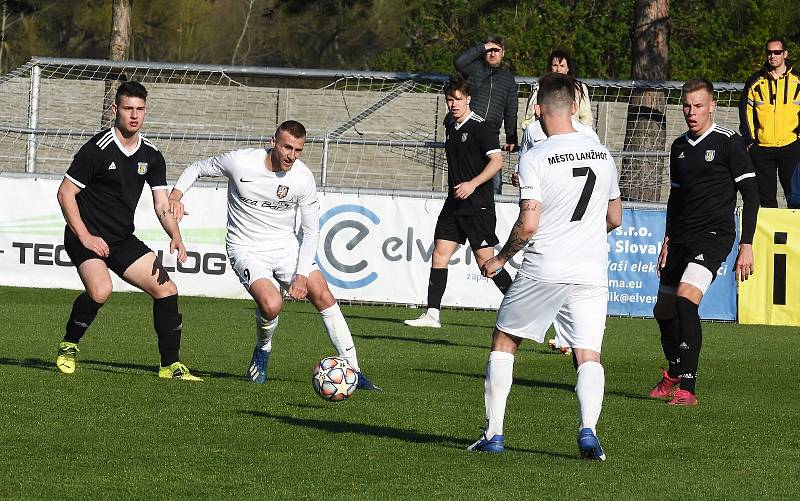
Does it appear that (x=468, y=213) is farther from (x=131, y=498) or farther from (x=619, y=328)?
(x=131, y=498)

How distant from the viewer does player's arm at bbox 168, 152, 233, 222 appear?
30.8 feet

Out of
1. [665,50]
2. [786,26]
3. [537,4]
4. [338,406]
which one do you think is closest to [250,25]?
[537,4]

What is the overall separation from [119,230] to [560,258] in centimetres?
402

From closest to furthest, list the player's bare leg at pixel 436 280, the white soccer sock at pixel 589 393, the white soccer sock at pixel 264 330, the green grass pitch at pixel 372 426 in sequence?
the green grass pitch at pixel 372 426, the white soccer sock at pixel 589 393, the white soccer sock at pixel 264 330, the player's bare leg at pixel 436 280

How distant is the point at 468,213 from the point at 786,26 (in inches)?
876

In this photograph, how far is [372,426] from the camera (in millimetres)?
7832

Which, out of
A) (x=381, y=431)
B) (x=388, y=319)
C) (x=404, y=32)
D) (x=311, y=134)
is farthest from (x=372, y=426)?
(x=404, y=32)

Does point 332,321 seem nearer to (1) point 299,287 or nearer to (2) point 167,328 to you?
(1) point 299,287

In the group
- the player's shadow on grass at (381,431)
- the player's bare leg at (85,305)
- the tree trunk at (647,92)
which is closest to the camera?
the player's shadow on grass at (381,431)

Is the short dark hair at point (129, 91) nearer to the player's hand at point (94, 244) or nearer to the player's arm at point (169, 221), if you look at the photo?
the player's arm at point (169, 221)

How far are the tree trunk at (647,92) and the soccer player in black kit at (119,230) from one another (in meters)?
11.3

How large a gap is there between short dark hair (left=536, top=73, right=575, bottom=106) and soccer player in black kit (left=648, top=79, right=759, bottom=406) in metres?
2.67

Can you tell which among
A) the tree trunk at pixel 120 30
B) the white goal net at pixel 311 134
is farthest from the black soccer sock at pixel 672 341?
the tree trunk at pixel 120 30

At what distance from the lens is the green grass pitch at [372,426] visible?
6.12m
